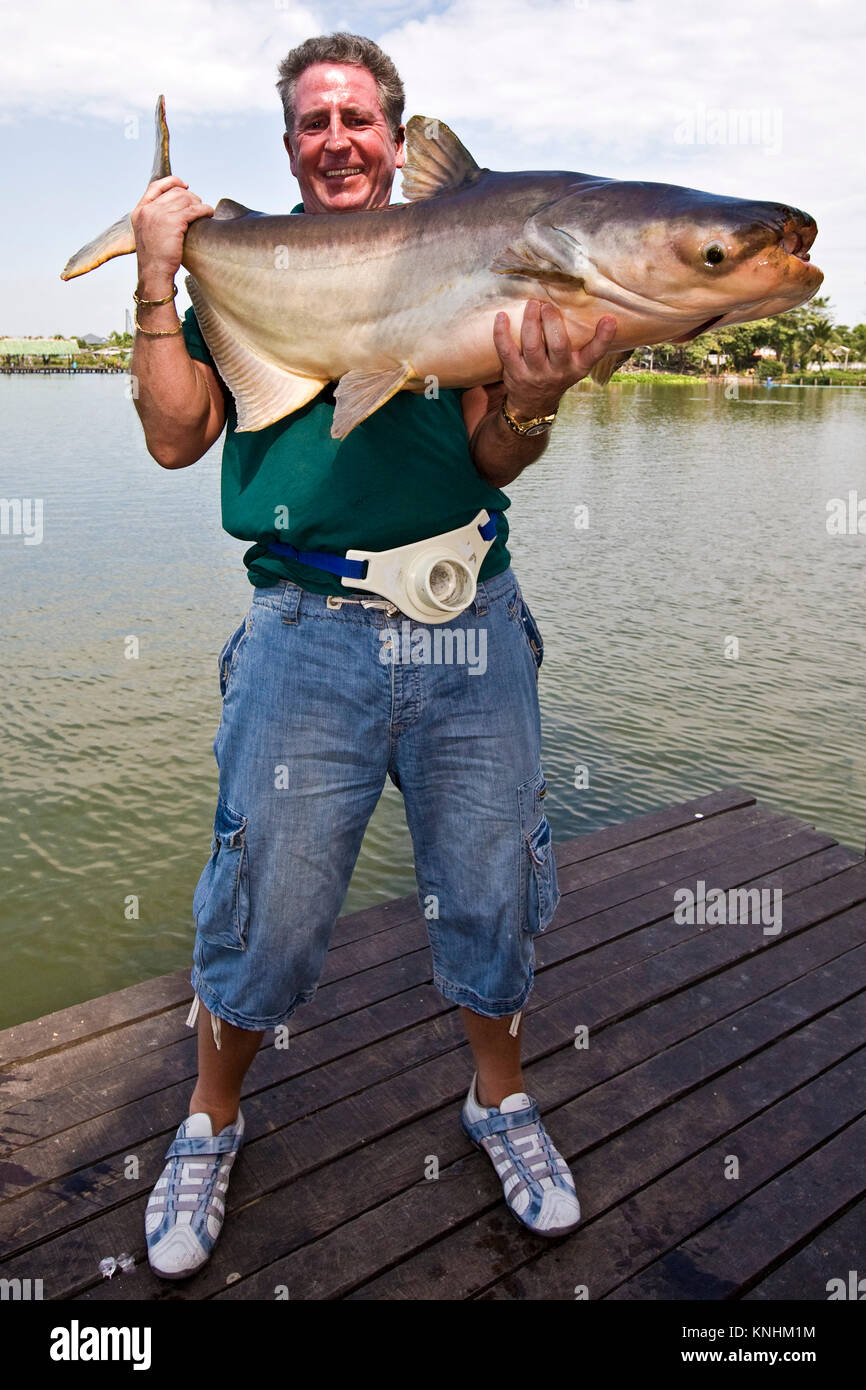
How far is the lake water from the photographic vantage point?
268 inches

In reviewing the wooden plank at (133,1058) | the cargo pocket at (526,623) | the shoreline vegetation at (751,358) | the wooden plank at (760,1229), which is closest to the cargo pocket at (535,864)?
the cargo pocket at (526,623)

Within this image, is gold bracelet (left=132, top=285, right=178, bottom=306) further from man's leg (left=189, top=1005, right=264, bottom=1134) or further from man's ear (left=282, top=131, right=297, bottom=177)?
man's leg (left=189, top=1005, right=264, bottom=1134)

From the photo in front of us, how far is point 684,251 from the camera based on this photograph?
209 cm

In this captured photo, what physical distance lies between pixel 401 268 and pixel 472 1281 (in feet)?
8.74

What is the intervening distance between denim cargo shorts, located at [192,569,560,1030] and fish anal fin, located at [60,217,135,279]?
3.08ft

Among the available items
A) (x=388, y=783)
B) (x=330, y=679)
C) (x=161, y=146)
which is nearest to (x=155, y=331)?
(x=161, y=146)

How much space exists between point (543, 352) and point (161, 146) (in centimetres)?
119

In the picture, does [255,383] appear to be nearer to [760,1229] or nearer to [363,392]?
[363,392]

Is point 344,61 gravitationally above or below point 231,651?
above

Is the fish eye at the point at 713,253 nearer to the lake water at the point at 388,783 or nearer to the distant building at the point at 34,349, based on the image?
the lake water at the point at 388,783

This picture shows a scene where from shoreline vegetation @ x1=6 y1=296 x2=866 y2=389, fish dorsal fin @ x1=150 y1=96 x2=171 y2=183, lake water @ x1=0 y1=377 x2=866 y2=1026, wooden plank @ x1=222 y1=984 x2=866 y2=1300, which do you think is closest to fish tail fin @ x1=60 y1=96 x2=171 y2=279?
fish dorsal fin @ x1=150 y1=96 x2=171 y2=183
